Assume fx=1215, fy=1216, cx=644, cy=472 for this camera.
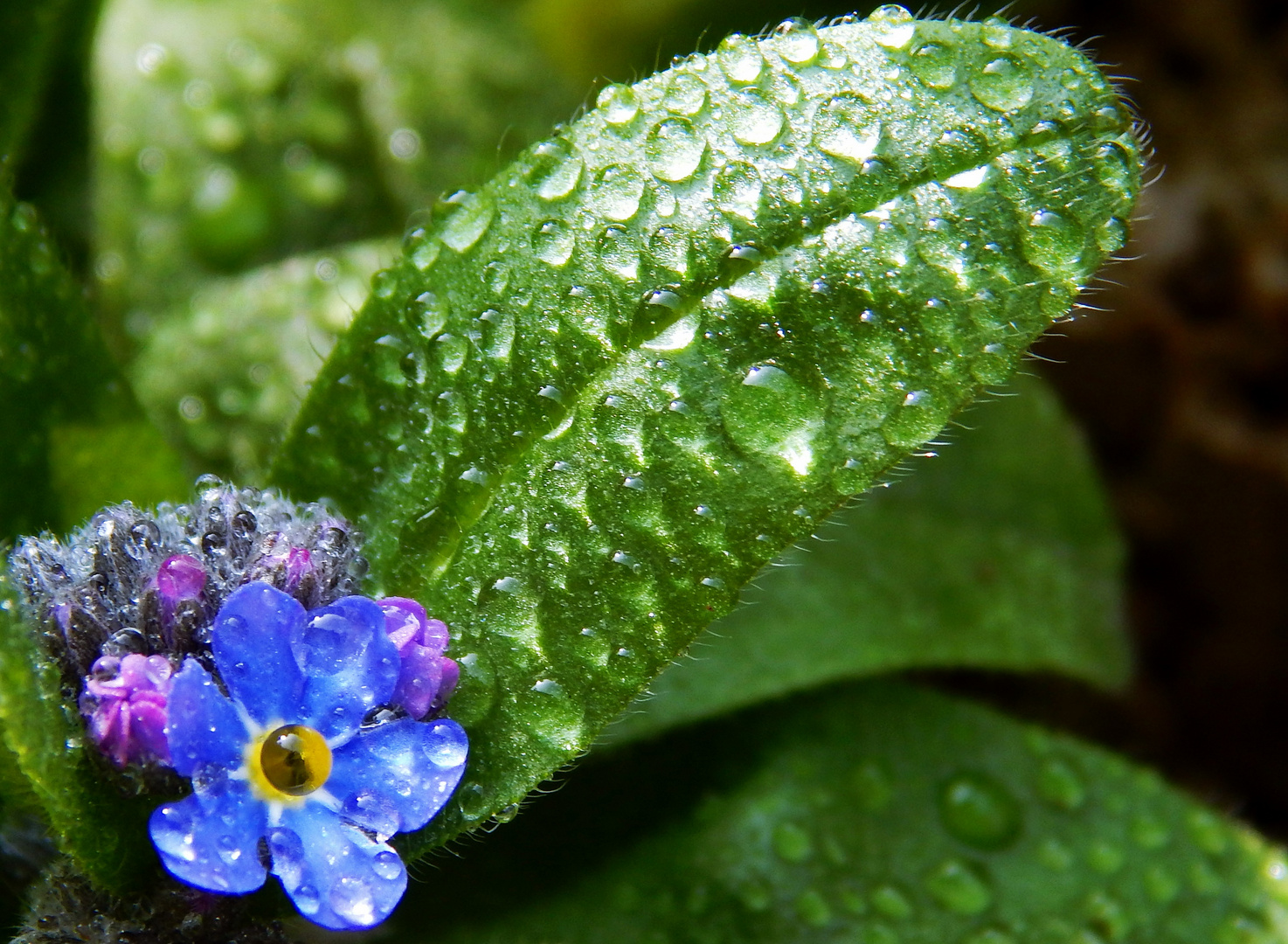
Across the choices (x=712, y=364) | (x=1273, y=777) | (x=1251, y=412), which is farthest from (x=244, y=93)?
(x=1273, y=777)

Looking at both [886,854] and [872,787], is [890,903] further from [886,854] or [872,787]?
[872,787]

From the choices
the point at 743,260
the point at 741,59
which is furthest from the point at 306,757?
the point at 741,59

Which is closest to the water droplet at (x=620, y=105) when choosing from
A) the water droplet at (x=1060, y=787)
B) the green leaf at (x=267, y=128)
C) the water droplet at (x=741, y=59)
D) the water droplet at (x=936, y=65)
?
the water droplet at (x=741, y=59)

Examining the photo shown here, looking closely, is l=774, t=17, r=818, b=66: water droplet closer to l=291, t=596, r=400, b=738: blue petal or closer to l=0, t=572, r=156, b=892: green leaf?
l=291, t=596, r=400, b=738: blue petal

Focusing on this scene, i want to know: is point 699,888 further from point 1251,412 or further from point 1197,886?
point 1251,412

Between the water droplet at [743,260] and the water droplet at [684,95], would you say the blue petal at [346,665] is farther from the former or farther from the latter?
the water droplet at [684,95]

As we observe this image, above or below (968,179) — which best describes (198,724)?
below
